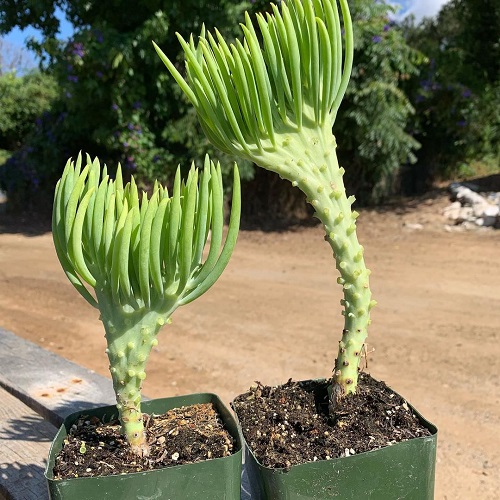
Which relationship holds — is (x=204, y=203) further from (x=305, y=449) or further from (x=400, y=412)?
(x=400, y=412)

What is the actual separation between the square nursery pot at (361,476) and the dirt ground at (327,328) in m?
1.44

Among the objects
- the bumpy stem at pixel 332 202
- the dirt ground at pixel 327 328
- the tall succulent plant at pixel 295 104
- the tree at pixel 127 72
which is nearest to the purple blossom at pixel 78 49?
the tree at pixel 127 72

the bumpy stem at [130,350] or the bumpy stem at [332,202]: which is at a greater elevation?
the bumpy stem at [332,202]

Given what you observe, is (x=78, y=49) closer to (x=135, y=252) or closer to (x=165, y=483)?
(x=135, y=252)

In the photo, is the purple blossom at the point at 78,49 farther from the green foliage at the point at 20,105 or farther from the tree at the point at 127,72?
the green foliage at the point at 20,105

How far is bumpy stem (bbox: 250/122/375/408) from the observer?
1352 mm

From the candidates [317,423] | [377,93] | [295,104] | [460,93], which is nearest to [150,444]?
[317,423]

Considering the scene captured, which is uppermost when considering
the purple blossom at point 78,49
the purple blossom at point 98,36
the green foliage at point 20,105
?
the green foliage at point 20,105

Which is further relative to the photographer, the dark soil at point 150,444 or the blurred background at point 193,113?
the blurred background at point 193,113

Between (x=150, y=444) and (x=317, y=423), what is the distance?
401mm

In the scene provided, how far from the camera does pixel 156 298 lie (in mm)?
1240

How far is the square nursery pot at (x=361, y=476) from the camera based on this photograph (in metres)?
1.20

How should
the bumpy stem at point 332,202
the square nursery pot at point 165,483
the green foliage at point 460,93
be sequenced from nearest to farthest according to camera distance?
the square nursery pot at point 165,483 → the bumpy stem at point 332,202 → the green foliage at point 460,93

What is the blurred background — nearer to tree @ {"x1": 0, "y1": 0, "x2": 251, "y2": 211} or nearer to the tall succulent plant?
tree @ {"x1": 0, "y1": 0, "x2": 251, "y2": 211}
